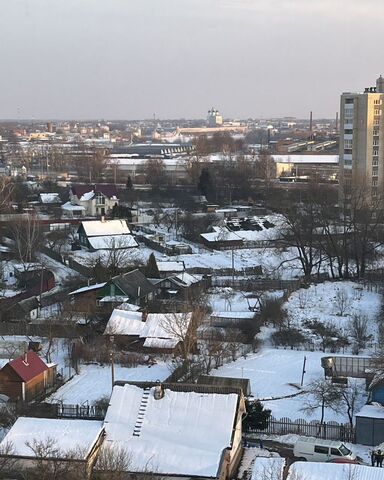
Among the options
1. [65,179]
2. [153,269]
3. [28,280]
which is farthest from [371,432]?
[65,179]

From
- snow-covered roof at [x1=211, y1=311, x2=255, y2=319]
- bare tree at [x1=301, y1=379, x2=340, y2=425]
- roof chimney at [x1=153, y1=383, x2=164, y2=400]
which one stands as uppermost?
roof chimney at [x1=153, y1=383, x2=164, y2=400]

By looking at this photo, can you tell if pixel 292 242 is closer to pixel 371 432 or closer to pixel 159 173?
pixel 371 432

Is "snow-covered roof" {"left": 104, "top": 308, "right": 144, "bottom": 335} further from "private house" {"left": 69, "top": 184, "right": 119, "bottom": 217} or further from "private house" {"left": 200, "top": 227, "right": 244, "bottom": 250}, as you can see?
"private house" {"left": 69, "top": 184, "right": 119, "bottom": 217}

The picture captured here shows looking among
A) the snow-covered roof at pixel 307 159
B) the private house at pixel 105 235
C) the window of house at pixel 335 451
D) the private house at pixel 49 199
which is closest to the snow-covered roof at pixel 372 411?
the window of house at pixel 335 451

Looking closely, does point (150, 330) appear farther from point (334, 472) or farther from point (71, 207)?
point (71, 207)

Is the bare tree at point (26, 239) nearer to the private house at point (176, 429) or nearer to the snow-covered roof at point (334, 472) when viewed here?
the private house at point (176, 429)

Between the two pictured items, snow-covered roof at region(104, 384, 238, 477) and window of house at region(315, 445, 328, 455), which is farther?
window of house at region(315, 445, 328, 455)

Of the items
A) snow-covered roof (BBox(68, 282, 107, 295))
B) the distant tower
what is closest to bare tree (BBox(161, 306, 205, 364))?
snow-covered roof (BBox(68, 282, 107, 295))

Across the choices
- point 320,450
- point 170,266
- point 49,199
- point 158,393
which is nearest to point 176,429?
point 158,393
